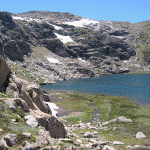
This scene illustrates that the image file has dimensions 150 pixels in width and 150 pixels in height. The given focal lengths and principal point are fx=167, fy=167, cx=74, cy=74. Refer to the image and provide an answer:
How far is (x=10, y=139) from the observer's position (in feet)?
32.7

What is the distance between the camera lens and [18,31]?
170 meters

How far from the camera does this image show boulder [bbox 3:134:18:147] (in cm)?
982

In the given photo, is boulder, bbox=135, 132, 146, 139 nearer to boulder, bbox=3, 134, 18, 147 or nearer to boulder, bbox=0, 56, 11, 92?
boulder, bbox=3, 134, 18, 147

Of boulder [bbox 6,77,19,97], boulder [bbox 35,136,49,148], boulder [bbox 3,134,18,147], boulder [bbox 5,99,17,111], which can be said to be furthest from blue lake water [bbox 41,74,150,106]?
boulder [bbox 3,134,18,147]

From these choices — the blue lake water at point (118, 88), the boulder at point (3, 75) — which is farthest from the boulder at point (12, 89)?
the blue lake water at point (118, 88)

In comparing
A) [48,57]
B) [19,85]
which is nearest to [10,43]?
[48,57]

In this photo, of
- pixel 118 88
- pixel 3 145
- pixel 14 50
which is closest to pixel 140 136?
pixel 3 145

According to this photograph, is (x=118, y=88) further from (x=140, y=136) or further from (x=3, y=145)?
(x=3, y=145)

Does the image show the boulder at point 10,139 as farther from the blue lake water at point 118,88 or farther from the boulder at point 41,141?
the blue lake water at point 118,88

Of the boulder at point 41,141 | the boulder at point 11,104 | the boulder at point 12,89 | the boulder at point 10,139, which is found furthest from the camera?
the boulder at point 12,89

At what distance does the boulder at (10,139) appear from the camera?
982cm

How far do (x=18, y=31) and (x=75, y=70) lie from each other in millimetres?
70022

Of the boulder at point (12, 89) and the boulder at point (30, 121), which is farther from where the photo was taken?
the boulder at point (12, 89)

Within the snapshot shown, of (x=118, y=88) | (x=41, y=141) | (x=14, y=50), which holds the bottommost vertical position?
(x=118, y=88)
